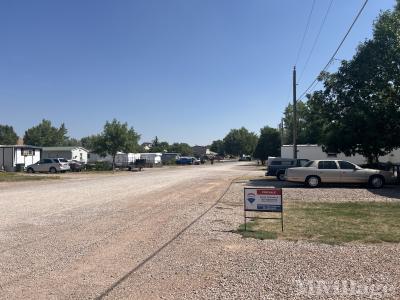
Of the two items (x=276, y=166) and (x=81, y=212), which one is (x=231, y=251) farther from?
(x=276, y=166)

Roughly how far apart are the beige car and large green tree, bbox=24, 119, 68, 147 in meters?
123

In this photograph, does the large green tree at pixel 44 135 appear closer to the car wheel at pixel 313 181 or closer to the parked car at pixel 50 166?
the parked car at pixel 50 166

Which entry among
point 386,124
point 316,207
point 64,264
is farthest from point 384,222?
point 386,124

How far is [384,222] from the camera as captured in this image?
38.8 feet

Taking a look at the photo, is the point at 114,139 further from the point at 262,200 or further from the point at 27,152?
the point at 262,200

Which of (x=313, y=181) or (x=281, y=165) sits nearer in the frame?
(x=313, y=181)

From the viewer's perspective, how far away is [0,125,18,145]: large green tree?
140225 mm

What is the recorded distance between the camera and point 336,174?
2375cm

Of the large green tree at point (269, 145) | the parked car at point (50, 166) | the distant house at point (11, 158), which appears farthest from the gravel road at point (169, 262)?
the large green tree at point (269, 145)

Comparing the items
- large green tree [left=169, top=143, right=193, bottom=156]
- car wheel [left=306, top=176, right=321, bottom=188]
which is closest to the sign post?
car wheel [left=306, top=176, right=321, bottom=188]

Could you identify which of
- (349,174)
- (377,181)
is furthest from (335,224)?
(377,181)

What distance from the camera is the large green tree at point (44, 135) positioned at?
135375 millimetres

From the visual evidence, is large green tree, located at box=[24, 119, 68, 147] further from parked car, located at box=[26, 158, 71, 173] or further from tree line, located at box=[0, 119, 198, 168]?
parked car, located at box=[26, 158, 71, 173]

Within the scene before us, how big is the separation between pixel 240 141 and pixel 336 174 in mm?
158717
